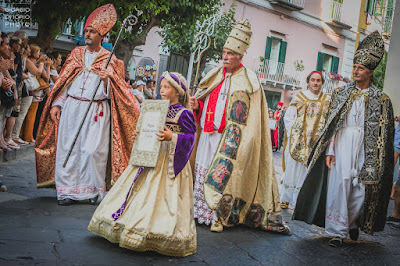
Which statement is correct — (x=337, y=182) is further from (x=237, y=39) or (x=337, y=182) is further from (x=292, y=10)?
(x=292, y=10)

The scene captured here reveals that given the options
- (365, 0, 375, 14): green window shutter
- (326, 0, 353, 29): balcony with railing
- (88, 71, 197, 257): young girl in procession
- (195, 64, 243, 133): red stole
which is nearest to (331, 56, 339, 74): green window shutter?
(326, 0, 353, 29): balcony with railing

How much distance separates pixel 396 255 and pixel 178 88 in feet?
9.43

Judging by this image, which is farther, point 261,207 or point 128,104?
point 128,104

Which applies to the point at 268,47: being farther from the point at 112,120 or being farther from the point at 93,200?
the point at 93,200

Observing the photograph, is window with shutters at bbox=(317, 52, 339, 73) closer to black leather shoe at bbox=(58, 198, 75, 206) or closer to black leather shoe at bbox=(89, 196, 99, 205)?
black leather shoe at bbox=(89, 196, 99, 205)

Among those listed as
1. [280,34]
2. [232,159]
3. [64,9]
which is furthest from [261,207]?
[280,34]

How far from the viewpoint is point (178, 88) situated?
4598 mm

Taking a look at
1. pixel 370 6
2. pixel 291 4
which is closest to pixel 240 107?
pixel 291 4

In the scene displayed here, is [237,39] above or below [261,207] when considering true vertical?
above

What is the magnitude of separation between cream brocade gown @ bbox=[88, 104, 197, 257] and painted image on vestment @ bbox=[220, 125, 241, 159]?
1.01 m

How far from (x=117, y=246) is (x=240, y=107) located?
84.0 inches

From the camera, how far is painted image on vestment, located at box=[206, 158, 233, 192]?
213 inches

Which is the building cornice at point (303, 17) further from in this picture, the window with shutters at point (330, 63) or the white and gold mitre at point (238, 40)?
the white and gold mitre at point (238, 40)

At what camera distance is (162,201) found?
13.9ft
